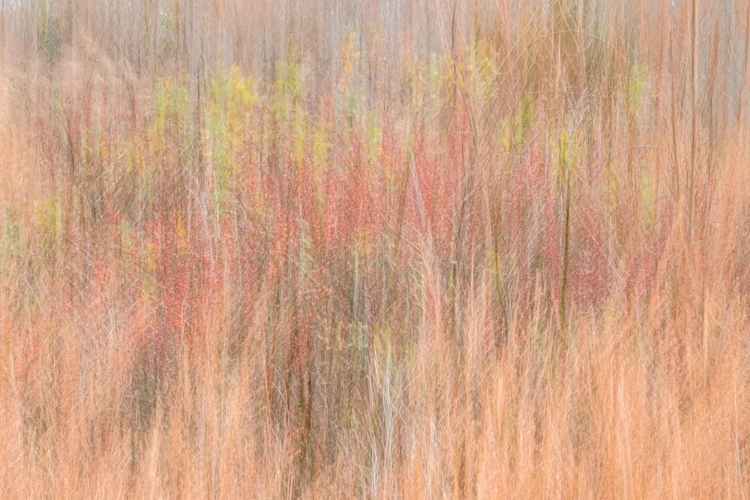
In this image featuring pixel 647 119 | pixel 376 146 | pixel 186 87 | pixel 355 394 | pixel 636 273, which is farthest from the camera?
pixel 186 87

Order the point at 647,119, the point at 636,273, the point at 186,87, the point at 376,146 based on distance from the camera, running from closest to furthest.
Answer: the point at 636,273 → the point at 376,146 → the point at 647,119 → the point at 186,87

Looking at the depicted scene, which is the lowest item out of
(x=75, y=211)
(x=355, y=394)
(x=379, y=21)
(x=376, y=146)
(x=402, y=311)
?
(x=355, y=394)

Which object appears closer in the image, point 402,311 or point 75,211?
point 402,311

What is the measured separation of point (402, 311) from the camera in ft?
8.45

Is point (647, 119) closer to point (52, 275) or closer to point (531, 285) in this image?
point (531, 285)

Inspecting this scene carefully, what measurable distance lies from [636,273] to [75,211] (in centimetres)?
190

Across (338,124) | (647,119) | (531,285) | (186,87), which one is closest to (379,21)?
(338,124)

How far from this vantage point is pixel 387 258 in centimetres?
262

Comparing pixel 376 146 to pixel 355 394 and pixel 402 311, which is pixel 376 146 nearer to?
pixel 402 311

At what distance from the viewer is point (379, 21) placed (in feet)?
11.1

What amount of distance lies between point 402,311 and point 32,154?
1.81 metres

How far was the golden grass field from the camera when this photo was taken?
7.36 feet

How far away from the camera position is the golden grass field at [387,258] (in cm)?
224

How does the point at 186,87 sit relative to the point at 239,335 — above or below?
above
